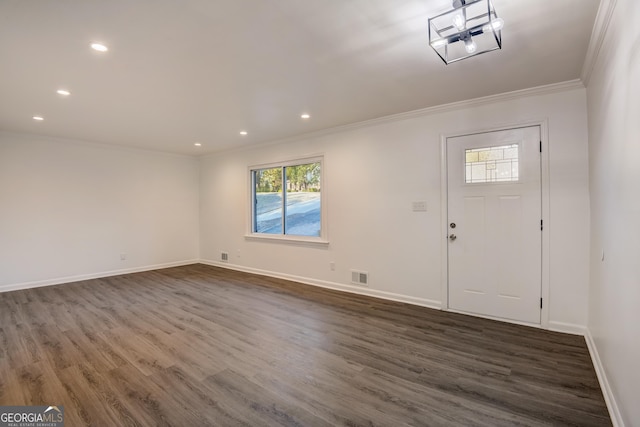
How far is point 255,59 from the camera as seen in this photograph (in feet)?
8.31

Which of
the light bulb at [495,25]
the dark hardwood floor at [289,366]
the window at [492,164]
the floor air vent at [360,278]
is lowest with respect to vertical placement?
the dark hardwood floor at [289,366]

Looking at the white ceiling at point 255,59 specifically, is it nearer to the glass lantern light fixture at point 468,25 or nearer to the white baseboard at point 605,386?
the glass lantern light fixture at point 468,25

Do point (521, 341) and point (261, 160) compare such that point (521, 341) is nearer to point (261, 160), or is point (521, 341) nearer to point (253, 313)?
point (253, 313)

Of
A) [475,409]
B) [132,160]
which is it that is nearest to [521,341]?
[475,409]

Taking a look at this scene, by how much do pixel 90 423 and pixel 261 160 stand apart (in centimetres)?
461

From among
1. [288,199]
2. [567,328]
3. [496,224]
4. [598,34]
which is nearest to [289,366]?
[496,224]

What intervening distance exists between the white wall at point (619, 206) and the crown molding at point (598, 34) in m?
0.04

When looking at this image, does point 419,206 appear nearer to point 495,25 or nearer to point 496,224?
point 496,224

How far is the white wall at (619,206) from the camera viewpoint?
Answer: 4.87 feet

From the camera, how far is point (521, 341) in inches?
113

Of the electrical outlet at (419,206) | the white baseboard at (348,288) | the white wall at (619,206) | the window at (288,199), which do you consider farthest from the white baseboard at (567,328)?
the window at (288,199)

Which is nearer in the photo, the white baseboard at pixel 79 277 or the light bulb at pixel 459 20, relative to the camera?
the light bulb at pixel 459 20

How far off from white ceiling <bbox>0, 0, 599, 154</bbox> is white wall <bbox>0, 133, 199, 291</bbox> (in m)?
1.32

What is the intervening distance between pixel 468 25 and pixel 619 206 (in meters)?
1.55
